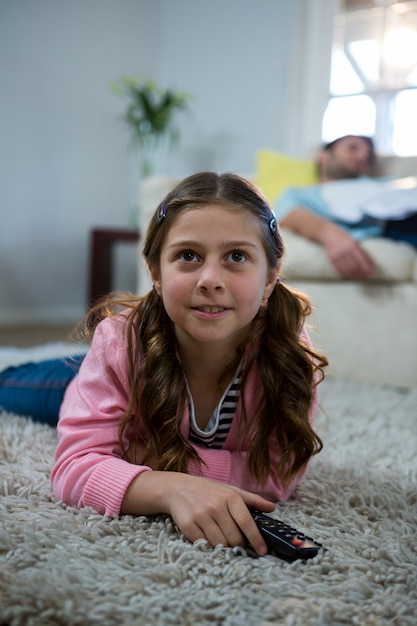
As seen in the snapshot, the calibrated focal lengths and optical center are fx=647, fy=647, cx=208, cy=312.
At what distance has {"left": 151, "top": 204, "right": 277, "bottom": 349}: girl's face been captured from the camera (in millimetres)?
792

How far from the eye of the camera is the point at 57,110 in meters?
3.37

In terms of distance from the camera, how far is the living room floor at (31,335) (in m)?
2.62

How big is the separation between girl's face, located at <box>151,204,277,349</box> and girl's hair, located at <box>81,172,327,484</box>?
0.09ft

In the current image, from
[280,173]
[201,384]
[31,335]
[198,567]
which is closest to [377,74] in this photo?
[280,173]

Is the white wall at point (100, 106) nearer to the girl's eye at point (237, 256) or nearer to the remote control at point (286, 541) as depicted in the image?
the girl's eye at point (237, 256)

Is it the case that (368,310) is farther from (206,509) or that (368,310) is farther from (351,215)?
(206,509)

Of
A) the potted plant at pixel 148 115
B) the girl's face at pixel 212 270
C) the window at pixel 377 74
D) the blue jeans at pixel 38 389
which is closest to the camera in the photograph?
the girl's face at pixel 212 270

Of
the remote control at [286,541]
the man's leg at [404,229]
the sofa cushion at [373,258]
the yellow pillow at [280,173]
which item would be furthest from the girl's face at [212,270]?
the yellow pillow at [280,173]

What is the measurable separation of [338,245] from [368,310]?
0.21m

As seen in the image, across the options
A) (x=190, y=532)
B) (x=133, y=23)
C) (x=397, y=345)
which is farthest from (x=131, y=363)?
(x=133, y=23)

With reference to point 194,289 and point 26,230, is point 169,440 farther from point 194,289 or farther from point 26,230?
point 26,230

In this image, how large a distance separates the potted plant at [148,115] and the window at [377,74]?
0.81 metres

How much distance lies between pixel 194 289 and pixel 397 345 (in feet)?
4.00

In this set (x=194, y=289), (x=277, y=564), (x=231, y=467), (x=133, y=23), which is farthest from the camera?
(x=133, y=23)
